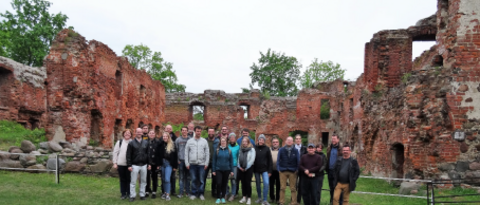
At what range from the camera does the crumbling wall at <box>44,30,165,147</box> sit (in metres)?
16.1

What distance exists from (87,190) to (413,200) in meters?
8.15

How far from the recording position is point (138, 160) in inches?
336

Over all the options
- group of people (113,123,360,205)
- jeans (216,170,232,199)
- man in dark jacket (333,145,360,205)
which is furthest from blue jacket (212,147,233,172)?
man in dark jacket (333,145,360,205)

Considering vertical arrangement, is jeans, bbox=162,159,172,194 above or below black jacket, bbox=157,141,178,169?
below

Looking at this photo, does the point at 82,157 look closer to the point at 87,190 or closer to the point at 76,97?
the point at 87,190

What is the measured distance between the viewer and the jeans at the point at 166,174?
8.95 metres

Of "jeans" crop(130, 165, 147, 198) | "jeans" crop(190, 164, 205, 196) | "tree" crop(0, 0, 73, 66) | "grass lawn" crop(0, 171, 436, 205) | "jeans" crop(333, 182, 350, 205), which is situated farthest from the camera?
"tree" crop(0, 0, 73, 66)

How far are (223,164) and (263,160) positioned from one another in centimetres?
91

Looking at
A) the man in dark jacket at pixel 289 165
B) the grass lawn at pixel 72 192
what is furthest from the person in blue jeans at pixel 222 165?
the man in dark jacket at pixel 289 165

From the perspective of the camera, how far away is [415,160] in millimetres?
12109

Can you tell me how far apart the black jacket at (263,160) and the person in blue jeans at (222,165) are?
1.97 feet

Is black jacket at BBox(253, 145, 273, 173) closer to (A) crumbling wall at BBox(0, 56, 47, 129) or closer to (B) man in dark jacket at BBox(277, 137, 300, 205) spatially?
(B) man in dark jacket at BBox(277, 137, 300, 205)

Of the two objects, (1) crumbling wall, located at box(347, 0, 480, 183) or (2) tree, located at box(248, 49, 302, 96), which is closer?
(1) crumbling wall, located at box(347, 0, 480, 183)

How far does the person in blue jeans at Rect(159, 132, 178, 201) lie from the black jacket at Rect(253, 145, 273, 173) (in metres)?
1.89
